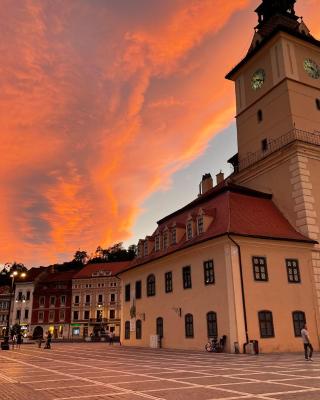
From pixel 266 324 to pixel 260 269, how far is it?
3.48 meters

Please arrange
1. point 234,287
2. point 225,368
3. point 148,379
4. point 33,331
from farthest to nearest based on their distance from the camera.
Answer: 1. point 33,331
2. point 234,287
3. point 225,368
4. point 148,379

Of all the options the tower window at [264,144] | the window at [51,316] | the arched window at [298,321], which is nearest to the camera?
the arched window at [298,321]

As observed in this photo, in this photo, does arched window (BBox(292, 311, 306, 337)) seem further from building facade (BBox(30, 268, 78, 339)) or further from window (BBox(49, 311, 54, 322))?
window (BBox(49, 311, 54, 322))

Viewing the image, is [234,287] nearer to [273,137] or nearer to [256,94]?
[273,137]

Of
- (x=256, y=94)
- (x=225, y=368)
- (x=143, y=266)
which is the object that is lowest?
(x=225, y=368)

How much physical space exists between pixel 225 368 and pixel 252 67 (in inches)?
1234

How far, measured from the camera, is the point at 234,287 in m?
25.1

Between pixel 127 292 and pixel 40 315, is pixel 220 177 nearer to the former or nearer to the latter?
pixel 127 292

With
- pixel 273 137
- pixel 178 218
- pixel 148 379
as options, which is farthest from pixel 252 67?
pixel 148 379

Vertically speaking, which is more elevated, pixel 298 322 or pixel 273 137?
pixel 273 137

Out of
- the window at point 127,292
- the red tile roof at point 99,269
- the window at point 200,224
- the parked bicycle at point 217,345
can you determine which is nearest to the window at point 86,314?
the red tile roof at point 99,269

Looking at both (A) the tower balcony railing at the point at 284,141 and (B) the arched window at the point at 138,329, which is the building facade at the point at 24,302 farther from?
(A) the tower balcony railing at the point at 284,141

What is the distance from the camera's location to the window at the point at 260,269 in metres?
26.3

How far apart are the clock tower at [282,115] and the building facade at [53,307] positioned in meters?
56.8
